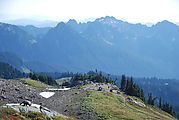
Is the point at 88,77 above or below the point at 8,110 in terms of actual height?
below

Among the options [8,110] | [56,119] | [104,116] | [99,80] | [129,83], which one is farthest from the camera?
[99,80]

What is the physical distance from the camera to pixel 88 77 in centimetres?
19675

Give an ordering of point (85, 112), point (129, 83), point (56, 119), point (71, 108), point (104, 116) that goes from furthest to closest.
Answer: point (129, 83) → point (71, 108) → point (85, 112) → point (104, 116) → point (56, 119)

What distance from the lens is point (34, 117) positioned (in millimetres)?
46250

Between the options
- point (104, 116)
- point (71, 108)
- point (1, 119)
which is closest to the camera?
point (1, 119)

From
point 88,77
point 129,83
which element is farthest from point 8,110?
point 88,77

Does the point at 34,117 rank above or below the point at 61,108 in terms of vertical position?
above

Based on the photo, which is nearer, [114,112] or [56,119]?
[56,119]

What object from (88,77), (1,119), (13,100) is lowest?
(88,77)

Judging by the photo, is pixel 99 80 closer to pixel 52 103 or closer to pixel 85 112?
pixel 52 103

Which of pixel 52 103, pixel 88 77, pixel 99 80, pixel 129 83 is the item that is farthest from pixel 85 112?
pixel 88 77

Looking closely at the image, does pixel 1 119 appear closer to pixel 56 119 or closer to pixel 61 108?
pixel 56 119

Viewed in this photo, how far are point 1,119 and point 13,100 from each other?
33472mm

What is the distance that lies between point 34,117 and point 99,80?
13545cm
